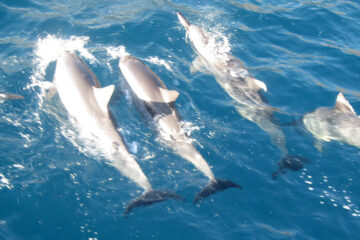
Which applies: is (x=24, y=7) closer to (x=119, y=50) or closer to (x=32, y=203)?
(x=119, y=50)

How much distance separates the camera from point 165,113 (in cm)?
911

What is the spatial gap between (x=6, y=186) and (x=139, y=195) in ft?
9.25

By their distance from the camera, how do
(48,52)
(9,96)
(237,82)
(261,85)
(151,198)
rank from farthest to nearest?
(48,52), (237,82), (261,85), (9,96), (151,198)

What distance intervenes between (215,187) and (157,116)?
267 cm

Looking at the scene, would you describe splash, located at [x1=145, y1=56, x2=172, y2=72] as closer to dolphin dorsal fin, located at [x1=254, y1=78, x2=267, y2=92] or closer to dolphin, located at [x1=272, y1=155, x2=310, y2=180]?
dolphin dorsal fin, located at [x1=254, y1=78, x2=267, y2=92]

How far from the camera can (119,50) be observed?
12492 millimetres

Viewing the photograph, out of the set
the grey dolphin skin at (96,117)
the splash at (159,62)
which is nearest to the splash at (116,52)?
the splash at (159,62)

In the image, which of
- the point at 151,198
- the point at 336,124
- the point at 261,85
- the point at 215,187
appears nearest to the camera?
the point at 151,198

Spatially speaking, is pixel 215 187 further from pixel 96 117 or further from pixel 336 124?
pixel 336 124

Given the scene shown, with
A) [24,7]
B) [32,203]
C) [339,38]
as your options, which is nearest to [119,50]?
[24,7]

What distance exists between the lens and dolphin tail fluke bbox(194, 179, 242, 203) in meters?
7.43

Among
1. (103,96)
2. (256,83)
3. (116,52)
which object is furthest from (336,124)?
(116,52)

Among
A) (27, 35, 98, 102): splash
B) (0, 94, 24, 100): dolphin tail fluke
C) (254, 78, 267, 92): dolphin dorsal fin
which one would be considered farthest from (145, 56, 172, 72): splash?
(0, 94, 24, 100): dolphin tail fluke

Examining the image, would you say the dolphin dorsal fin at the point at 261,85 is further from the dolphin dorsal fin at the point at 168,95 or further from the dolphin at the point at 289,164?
the dolphin dorsal fin at the point at 168,95
